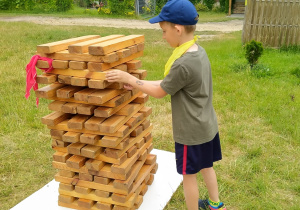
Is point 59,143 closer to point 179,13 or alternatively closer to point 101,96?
point 101,96

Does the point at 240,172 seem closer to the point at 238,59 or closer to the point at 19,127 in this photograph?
the point at 19,127

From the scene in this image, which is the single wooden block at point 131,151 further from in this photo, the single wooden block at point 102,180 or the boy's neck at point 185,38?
the boy's neck at point 185,38

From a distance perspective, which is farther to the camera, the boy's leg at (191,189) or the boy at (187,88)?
the boy's leg at (191,189)

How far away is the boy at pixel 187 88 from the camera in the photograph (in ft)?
7.67

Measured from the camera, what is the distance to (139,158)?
124 inches

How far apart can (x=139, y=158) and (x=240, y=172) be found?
1.26 metres

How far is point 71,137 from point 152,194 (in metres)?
1.11

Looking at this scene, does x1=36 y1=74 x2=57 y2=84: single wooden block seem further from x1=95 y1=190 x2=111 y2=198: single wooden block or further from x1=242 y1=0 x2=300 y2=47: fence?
x1=242 y1=0 x2=300 y2=47: fence

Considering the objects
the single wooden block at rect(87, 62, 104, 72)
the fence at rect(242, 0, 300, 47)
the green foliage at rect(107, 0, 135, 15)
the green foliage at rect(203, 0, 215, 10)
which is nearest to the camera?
the single wooden block at rect(87, 62, 104, 72)

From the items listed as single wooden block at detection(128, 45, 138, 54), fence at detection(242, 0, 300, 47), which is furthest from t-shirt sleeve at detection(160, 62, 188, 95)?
fence at detection(242, 0, 300, 47)

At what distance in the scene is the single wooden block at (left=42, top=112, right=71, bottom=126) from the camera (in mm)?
2681

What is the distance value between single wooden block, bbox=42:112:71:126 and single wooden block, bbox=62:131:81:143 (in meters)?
0.15

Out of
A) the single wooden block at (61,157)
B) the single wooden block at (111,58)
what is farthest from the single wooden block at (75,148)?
the single wooden block at (111,58)

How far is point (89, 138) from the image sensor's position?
261 centimetres
